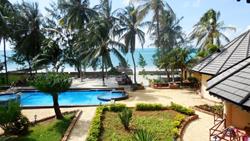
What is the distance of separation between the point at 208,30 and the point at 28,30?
1876 cm

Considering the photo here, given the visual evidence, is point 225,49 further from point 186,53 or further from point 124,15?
point 124,15

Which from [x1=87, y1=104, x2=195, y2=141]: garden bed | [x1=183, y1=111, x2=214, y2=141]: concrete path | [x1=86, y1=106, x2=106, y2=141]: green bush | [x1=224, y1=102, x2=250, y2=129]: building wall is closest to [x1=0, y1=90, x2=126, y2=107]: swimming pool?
[x1=87, y1=104, x2=195, y2=141]: garden bed

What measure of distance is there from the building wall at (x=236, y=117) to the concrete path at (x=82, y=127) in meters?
5.96

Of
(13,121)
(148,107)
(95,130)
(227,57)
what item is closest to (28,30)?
(148,107)

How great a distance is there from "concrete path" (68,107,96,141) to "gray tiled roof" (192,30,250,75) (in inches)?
310

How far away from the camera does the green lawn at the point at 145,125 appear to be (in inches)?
522

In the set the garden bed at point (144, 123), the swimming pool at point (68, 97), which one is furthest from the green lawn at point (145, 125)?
the swimming pool at point (68, 97)

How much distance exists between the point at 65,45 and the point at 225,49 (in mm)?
19201

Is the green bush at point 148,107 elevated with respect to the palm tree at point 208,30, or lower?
lower

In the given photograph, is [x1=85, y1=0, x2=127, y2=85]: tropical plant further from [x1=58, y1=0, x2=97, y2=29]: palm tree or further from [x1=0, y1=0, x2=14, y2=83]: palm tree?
[x1=0, y1=0, x2=14, y2=83]: palm tree

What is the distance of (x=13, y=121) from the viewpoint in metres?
15.0

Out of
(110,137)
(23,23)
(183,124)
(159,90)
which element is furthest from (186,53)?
(23,23)

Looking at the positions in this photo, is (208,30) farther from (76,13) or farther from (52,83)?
(52,83)

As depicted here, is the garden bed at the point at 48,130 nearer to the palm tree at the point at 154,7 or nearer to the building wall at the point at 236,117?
the building wall at the point at 236,117
